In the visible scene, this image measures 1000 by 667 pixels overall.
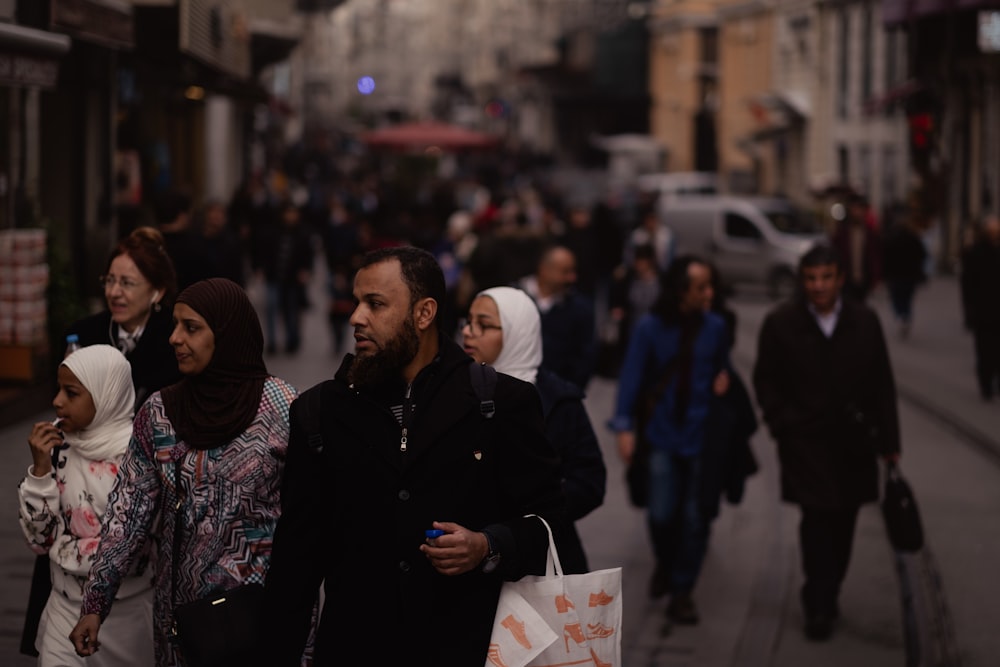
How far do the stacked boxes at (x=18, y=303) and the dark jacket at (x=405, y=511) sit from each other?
8208 mm

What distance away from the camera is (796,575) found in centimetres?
911

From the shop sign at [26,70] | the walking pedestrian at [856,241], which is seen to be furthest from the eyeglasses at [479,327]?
the walking pedestrian at [856,241]

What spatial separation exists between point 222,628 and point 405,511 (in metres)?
0.68

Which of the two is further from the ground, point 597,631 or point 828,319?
point 828,319

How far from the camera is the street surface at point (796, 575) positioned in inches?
295

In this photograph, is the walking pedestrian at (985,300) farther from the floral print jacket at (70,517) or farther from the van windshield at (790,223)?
the van windshield at (790,223)

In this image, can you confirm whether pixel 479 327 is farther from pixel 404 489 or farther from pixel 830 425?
pixel 830 425

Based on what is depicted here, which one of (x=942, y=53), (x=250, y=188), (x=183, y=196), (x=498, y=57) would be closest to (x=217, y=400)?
(x=183, y=196)

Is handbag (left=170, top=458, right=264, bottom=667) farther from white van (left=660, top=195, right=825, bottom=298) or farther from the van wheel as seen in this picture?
the van wheel

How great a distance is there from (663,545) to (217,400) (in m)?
4.16

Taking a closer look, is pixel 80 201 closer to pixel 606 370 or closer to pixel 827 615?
pixel 606 370

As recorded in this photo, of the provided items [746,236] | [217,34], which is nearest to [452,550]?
[217,34]

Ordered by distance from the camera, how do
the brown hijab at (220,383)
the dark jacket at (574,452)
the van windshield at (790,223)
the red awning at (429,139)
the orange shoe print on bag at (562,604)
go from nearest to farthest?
A: the orange shoe print on bag at (562,604) < the brown hijab at (220,383) < the dark jacket at (574,452) < the van windshield at (790,223) < the red awning at (429,139)

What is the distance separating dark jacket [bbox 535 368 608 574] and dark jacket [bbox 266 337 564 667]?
126 cm
